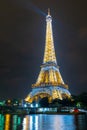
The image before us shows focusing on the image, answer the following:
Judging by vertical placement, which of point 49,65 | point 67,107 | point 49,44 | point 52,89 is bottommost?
point 67,107

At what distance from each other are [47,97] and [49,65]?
1083 cm

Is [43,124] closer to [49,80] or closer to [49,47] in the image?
[49,80]

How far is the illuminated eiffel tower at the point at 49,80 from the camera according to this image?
9888 cm

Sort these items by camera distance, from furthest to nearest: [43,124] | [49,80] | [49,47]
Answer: [49,47] → [49,80] → [43,124]

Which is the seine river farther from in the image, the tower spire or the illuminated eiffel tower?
the tower spire

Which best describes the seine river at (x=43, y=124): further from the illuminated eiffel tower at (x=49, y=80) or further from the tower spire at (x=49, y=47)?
the tower spire at (x=49, y=47)

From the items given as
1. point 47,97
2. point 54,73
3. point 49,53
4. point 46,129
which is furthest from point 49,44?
point 46,129

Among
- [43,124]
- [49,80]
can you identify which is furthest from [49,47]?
[43,124]

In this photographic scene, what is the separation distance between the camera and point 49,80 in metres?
101

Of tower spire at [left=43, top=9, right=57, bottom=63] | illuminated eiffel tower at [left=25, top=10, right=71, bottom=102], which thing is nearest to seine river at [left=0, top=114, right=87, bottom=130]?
illuminated eiffel tower at [left=25, top=10, right=71, bottom=102]

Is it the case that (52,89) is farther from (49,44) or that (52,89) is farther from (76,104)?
(49,44)

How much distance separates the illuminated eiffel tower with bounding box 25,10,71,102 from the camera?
9888 cm

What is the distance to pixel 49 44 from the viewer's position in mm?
103562

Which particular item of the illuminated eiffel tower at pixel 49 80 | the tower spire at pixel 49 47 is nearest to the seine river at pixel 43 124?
the illuminated eiffel tower at pixel 49 80
